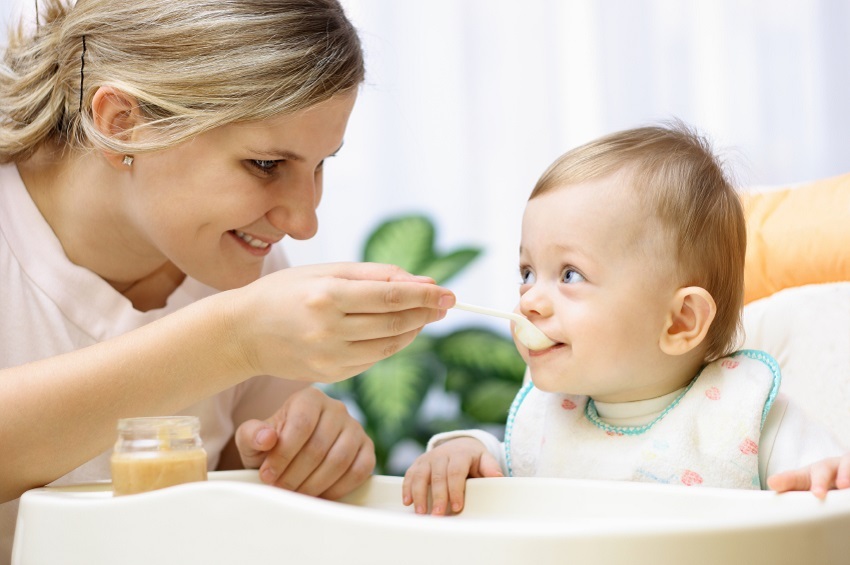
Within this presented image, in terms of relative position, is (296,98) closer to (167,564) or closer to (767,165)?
(167,564)

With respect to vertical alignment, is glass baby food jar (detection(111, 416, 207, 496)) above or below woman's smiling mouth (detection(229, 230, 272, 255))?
below

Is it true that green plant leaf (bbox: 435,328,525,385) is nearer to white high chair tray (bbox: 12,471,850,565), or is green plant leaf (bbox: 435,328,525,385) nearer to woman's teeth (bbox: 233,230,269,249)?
woman's teeth (bbox: 233,230,269,249)

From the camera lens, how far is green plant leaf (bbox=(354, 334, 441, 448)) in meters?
2.96

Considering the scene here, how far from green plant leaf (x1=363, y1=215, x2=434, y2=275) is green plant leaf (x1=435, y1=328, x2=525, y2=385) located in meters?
0.28

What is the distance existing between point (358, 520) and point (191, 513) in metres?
0.17

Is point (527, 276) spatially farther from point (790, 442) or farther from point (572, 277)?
point (790, 442)

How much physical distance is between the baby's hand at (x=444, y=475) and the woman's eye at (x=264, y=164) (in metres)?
0.46

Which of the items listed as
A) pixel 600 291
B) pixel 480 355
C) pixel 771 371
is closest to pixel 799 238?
pixel 771 371

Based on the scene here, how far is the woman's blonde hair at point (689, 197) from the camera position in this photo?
1159 millimetres

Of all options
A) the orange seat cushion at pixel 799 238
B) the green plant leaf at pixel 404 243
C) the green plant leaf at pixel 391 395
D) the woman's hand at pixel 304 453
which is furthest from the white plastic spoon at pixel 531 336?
the green plant leaf at pixel 404 243

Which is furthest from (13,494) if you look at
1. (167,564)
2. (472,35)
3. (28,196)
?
(472,35)

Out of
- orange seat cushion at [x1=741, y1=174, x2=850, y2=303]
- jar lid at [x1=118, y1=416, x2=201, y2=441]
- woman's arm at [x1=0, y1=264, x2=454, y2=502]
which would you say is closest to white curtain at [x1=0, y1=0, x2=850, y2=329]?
→ orange seat cushion at [x1=741, y1=174, x2=850, y2=303]

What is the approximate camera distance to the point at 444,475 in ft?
3.76

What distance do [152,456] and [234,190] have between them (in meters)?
0.46
